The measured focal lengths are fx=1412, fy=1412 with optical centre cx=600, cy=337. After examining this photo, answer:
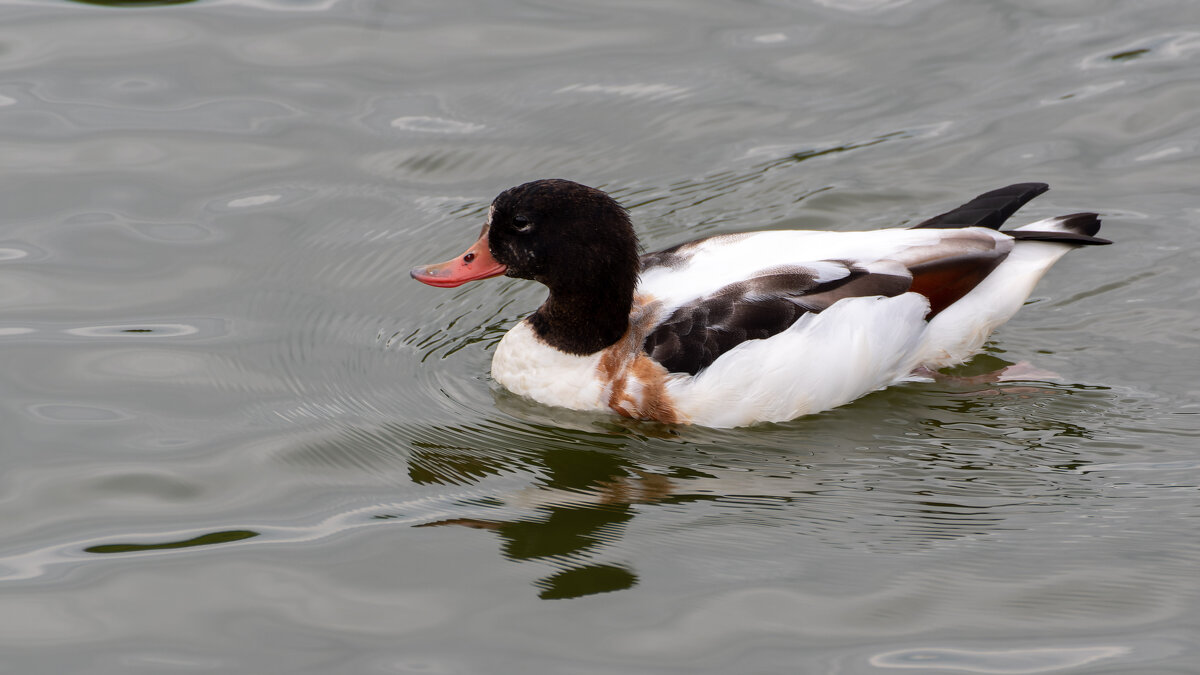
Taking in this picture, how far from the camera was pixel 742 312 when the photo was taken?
23.8 ft

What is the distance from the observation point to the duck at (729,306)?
7246 millimetres

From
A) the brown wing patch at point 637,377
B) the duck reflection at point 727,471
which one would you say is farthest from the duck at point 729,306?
the duck reflection at point 727,471

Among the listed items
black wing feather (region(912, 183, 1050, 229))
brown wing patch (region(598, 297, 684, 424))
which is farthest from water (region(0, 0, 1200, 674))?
black wing feather (region(912, 183, 1050, 229))

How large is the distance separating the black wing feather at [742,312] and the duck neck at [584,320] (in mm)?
204

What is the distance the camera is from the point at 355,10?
11383mm

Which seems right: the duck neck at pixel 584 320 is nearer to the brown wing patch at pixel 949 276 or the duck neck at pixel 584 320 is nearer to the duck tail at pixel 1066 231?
the brown wing patch at pixel 949 276

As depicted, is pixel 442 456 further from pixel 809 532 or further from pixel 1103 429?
pixel 1103 429

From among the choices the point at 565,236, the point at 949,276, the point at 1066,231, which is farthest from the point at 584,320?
the point at 1066,231

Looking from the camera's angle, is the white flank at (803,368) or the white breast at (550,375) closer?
the white flank at (803,368)

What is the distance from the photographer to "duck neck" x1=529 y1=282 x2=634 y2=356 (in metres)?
7.38

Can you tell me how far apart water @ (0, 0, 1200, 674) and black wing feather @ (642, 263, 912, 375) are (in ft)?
1.50

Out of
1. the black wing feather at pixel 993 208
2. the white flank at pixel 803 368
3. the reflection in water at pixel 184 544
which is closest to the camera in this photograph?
the reflection in water at pixel 184 544

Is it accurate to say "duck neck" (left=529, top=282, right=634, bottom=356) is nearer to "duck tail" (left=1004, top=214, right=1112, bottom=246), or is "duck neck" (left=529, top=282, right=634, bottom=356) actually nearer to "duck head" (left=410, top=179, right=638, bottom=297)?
"duck head" (left=410, top=179, right=638, bottom=297)

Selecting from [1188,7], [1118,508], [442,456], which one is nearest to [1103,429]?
[1118,508]
